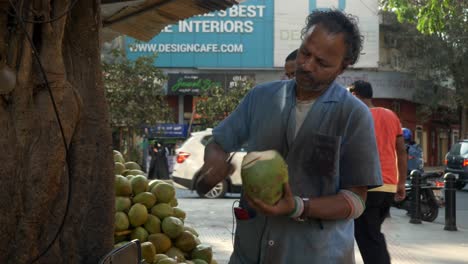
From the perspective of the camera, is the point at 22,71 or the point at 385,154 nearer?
the point at 22,71

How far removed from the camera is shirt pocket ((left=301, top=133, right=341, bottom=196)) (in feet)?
7.70

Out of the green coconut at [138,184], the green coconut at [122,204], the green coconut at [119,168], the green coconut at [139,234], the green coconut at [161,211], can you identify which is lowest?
the green coconut at [139,234]

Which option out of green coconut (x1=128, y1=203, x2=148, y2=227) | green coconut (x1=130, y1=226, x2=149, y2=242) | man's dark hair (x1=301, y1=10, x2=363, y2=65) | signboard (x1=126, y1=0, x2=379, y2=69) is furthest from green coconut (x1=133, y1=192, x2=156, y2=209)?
signboard (x1=126, y1=0, x2=379, y2=69)

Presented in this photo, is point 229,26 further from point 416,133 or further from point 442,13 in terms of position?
point 442,13

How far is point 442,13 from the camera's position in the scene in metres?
11.9

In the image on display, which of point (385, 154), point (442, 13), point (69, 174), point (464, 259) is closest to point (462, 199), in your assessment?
point (442, 13)

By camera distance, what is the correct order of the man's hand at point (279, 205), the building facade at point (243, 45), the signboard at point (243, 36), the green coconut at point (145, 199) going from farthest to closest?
the signboard at point (243, 36), the building facade at point (243, 45), the green coconut at point (145, 199), the man's hand at point (279, 205)

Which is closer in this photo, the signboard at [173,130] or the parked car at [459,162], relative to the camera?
the parked car at [459,162]

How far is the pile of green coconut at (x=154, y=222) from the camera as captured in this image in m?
4.84

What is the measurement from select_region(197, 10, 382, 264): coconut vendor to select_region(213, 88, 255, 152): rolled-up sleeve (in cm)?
4

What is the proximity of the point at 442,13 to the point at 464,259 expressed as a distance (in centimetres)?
574

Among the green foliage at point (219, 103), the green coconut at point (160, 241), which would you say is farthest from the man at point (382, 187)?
the green foliage at point (219, 103)

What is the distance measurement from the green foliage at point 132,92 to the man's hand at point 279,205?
84.7 feet

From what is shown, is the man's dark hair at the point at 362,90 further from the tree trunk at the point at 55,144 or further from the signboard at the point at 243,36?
the signboard at the point at 243,36
